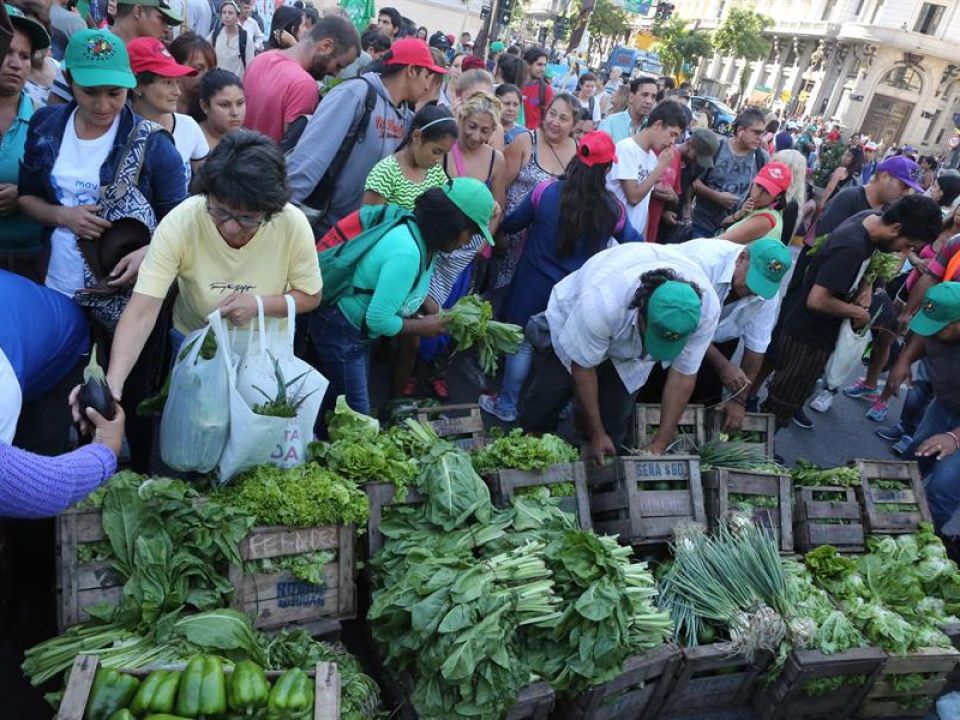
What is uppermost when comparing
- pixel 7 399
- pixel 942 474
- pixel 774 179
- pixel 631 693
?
pixel 774 179

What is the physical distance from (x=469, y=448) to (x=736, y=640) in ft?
5.43

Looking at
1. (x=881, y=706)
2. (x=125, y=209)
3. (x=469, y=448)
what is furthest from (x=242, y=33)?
(x=881, y=706)

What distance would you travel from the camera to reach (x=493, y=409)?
554 cm

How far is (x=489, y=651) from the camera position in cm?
254

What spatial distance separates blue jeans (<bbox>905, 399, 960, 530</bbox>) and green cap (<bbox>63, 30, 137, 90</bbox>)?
5560 mm

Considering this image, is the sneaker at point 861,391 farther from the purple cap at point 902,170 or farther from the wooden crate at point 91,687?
the wooden crate at point 91,687

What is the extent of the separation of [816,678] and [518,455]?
6.21ft

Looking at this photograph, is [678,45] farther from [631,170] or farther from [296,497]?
[296,497]

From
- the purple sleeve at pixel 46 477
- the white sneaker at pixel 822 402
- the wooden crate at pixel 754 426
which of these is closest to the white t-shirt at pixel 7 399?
the purple sleeve at pixel 46 477

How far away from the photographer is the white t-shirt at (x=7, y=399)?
2.04m

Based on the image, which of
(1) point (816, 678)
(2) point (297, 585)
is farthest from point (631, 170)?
(2) point (297, 585)

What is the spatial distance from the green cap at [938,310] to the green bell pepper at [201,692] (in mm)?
4959

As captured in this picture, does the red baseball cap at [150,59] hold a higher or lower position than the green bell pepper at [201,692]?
higher

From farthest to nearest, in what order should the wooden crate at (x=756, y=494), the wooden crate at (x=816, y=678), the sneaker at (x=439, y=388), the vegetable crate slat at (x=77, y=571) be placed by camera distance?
the sneaker at (x=439, y=388), the wooden crate at (x=756, y=494), the wooden crate at (x=816, y=678), the vegetable crate slat at (x=77, y=571)
